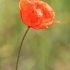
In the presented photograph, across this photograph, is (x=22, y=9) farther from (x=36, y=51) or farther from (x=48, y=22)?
(x=36, y=51)

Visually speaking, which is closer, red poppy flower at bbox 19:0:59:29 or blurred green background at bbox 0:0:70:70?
red poppy flower at bbox 19:0:59:29

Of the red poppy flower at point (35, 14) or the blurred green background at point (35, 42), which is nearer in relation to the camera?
the red poppy flower at point (35, 14)

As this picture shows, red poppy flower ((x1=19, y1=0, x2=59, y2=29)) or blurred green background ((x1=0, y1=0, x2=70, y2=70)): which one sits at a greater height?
red poppy flower ((x1=19, y1=0, x2=59, y2=29))

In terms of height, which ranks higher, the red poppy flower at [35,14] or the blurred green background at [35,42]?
the red poppy flower at [35,14]

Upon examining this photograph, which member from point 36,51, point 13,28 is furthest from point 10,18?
point 36,51
